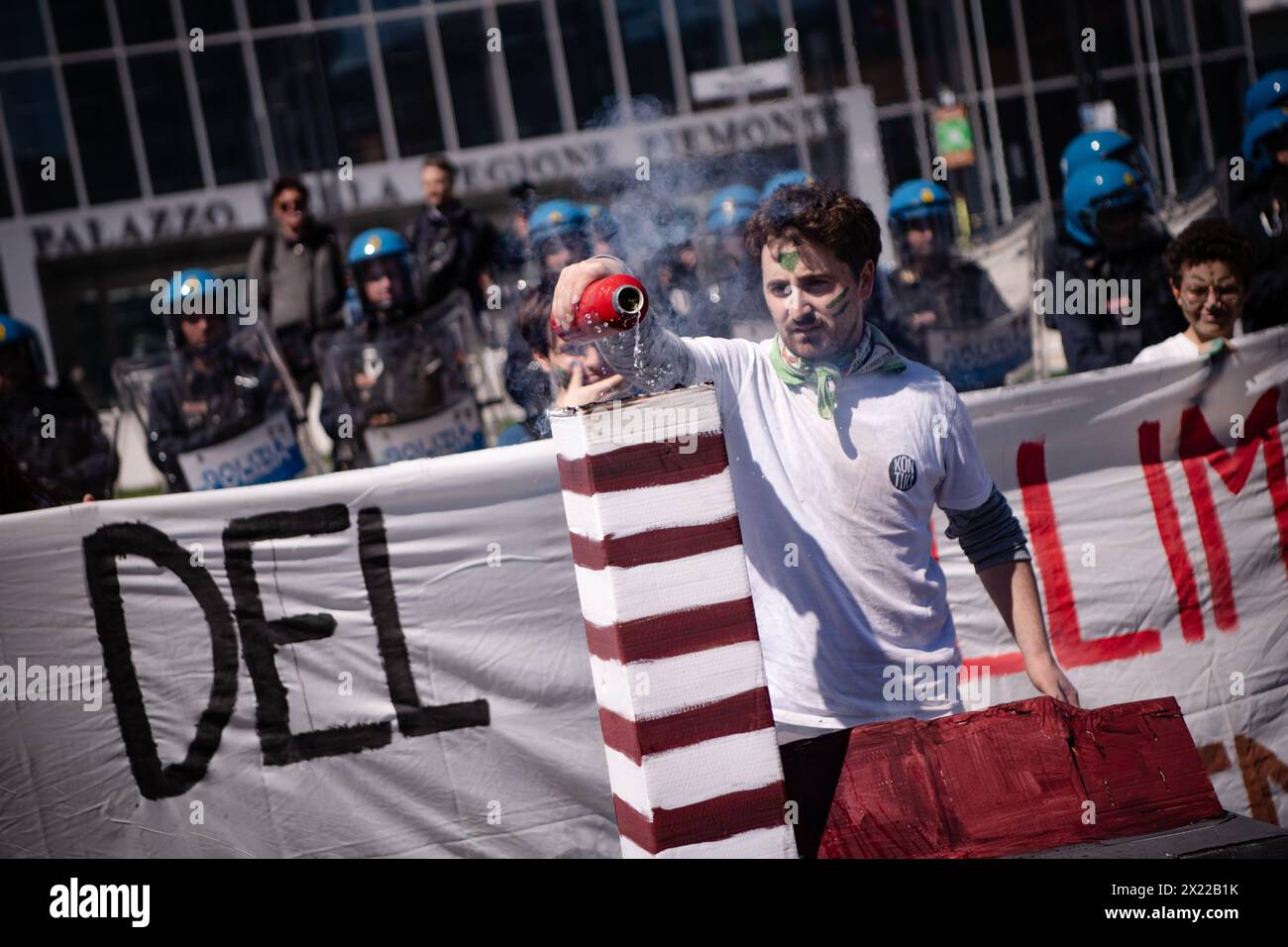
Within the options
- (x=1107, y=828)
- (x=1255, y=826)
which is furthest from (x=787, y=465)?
(x=1255, y=826)

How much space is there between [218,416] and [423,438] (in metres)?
1.30

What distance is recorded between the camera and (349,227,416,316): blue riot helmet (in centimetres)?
905

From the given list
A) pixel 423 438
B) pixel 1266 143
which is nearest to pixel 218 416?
pixel 423 438

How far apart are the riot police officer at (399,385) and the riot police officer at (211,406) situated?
370 mm

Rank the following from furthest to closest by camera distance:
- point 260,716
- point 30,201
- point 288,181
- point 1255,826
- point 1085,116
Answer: point 30,201 → point 1085,116 → point 288,181 → point 260,716 → point 1255,826

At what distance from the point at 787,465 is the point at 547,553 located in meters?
1.83

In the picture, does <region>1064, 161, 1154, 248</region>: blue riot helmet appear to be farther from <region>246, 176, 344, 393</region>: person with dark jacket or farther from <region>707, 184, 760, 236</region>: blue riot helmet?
<region>246, 176, 344, 393</region>: person with dark jacket

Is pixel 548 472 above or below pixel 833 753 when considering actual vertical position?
above

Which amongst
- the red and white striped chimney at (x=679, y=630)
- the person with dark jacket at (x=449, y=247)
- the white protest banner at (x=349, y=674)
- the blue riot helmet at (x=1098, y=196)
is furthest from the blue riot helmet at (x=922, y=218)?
the red and white striped chimney at (x=679, y=630)

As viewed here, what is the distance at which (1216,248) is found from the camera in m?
6.32

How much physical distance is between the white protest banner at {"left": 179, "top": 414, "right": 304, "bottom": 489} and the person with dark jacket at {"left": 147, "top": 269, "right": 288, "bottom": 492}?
0.14ft

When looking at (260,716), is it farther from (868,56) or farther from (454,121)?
(868,56)

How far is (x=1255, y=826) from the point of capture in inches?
144

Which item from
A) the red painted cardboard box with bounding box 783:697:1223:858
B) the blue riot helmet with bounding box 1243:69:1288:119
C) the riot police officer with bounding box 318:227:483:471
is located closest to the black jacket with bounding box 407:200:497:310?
the riot police officer with bounding box 318:227:483:471
